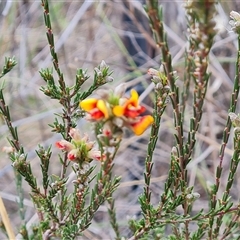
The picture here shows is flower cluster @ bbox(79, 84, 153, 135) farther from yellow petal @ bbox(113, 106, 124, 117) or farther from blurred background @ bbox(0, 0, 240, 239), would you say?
blurred background @ bbox(0, 0, 240, 239)

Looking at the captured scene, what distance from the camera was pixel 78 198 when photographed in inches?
24.1

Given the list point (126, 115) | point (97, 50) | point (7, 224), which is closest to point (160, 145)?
point (97, 50)

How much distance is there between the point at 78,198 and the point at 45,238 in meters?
0.14

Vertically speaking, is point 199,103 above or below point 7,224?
above

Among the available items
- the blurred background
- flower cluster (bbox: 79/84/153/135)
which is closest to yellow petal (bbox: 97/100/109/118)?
flower cluster (bbox: 79/84/153/135)

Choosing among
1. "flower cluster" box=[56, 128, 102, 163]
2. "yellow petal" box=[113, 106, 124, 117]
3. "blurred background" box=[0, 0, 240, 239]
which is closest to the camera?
"yellow petal" box=[113, 106, 124, 117]

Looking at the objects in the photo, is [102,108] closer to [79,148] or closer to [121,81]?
[79,148]

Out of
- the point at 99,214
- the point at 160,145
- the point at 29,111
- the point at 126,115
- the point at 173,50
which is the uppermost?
the point at 126,115

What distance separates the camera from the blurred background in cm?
180

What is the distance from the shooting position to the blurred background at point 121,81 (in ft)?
5.91

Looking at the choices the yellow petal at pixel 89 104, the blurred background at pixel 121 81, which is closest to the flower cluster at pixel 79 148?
the yellow petal at pixel 89 104

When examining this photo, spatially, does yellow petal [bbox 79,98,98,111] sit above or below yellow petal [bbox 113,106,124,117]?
above

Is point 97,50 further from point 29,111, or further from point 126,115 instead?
point 126,115

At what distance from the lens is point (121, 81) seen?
6.75ft
